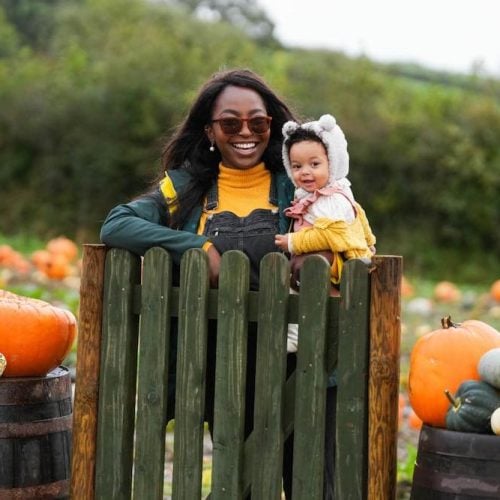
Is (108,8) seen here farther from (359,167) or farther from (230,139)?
(230,139)

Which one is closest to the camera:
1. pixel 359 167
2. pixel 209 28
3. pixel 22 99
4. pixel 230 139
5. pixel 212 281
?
pixel 212 281

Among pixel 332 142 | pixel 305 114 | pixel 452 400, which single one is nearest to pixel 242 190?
pixel 332 142

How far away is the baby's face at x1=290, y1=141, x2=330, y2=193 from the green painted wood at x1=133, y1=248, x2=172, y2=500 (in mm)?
543

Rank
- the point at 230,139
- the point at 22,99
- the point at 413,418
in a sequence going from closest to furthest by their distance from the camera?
1. the point at 230,139
2. the point at 413,418
3. the point at 22,99

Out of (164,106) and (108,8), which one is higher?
(108,8)

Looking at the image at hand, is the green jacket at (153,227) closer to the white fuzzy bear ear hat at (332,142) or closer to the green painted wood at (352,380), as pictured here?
the white fuzzy bear ear hat at (332,142)

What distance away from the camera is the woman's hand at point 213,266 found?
361cm

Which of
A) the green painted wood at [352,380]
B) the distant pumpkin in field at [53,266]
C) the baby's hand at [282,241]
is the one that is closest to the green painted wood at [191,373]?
the baby's hand at [282,241]

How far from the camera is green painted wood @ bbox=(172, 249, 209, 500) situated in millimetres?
3559

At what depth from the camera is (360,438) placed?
338cm

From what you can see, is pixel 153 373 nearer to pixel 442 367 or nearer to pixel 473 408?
pixel 442 367

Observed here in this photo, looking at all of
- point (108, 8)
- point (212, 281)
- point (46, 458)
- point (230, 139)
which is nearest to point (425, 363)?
point (212, 281)

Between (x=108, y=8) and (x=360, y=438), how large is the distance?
107 feet

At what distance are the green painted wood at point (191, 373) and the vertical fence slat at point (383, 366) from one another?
1.92ft
